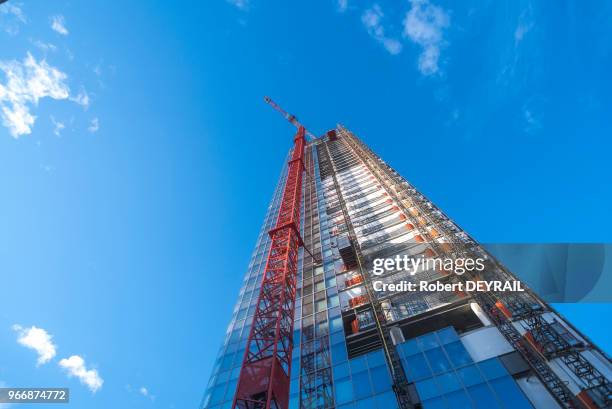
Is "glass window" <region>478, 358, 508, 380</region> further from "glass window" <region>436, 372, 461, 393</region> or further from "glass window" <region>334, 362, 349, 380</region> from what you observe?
"glass window" <region>334, 362, 349, 380</region>

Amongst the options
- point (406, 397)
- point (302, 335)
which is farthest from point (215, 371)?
point (406, 397)

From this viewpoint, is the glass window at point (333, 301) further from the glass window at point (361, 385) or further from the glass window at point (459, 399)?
the glass window at point (459, 399)

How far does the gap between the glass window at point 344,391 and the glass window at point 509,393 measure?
28.9 ft

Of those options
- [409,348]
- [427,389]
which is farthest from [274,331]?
[427,389]

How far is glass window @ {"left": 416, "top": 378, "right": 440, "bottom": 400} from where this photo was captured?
20547 mm

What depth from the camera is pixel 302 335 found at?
3084cm

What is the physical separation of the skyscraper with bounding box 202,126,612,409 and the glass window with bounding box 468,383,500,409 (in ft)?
0.17

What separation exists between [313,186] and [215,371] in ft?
145

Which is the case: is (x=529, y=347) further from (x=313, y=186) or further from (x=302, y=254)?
(x=313, y=186)

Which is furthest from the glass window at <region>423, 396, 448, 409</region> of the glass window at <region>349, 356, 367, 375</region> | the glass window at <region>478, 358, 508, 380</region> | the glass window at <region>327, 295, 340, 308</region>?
the glass window at <region>327, 295, 340, 308</region>

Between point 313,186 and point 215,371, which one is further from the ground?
point 313,186

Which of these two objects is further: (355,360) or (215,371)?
(215,371)

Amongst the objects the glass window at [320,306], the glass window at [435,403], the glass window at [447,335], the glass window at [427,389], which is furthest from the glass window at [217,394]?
the glass window at [447,335]

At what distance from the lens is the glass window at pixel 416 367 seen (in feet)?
72.1
